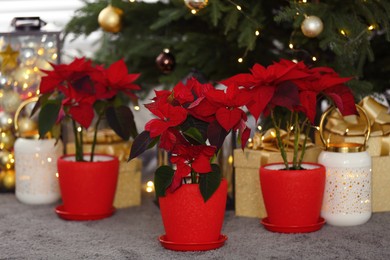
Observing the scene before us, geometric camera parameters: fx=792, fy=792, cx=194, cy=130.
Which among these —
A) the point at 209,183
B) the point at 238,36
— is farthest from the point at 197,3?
the point at 209,183

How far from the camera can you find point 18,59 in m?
2.33

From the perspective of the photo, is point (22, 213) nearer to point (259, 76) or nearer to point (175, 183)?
point (175, 183)

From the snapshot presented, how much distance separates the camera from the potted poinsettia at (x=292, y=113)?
1.69 metres

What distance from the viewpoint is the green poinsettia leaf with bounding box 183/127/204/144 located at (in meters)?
1.61

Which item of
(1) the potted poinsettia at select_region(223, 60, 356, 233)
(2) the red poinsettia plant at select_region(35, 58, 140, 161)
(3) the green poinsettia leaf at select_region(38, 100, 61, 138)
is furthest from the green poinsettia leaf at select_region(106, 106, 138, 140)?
(1) the potted poinsettia at select_region(223, 60, 356, 233)

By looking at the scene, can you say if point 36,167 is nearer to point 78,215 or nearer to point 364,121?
point 78,215

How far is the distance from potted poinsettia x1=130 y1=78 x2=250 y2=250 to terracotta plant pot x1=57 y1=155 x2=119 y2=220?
1.05ft

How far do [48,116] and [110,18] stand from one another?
1.78 feet

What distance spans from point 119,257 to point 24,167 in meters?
0.63

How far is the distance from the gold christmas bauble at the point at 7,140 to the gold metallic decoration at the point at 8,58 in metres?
0.19

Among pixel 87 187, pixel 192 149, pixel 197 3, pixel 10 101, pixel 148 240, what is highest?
pixel 197 3

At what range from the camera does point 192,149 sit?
162 cm

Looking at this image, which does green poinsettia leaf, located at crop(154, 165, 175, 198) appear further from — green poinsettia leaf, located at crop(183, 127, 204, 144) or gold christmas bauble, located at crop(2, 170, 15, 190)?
gold christmas bauble, located at crop(2, 170, 15, 190)

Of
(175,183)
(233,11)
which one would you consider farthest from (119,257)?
(233,11)
